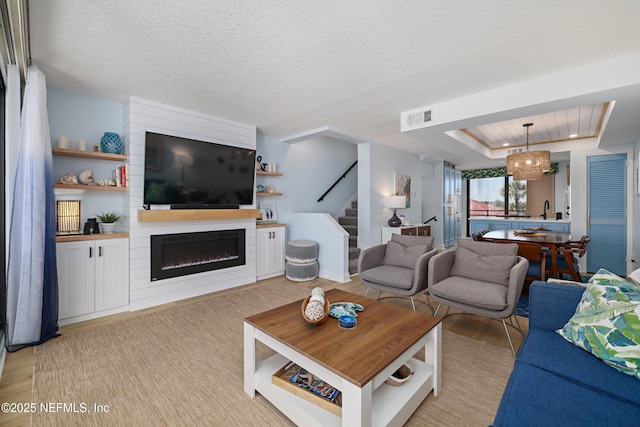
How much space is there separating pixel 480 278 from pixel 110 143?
13.6ft

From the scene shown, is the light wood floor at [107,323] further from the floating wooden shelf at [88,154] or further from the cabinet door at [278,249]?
the floating wooden shelf at [88,154]

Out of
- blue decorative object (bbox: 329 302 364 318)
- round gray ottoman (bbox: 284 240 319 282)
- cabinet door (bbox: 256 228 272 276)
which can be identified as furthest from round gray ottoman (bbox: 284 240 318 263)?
blue decorative object (bbox: 329 302 364 318)

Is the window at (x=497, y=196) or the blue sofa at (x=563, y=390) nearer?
the blue sofa at (x=563, y=390)

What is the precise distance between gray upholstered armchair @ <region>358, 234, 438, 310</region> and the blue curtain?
295 cm

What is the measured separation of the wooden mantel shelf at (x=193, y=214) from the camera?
314 cm

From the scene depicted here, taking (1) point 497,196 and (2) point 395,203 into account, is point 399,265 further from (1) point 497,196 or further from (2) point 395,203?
(1) point 497,196

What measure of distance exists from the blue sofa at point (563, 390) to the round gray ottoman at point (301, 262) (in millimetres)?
3113

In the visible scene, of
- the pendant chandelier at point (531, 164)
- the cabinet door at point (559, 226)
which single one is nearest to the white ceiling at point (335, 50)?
the pendant chandelier at point (531, 164)

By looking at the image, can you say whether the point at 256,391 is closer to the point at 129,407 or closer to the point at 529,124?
the point at 129,407

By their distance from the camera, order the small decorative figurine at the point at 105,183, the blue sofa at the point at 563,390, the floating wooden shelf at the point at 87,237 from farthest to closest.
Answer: the small decorative figurine at the point at 105,183
the floating wooden shelf at the point at 87,237
the blue sofa at the point at 563,390

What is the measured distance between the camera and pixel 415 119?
3566mm

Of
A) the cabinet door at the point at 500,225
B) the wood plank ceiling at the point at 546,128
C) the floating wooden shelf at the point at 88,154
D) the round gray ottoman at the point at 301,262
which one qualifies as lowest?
the round gray ottoman at the point at 301,262

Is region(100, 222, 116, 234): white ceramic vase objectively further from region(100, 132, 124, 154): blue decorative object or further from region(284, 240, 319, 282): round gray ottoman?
region(284, 240, 319, 282): round gray ottoman

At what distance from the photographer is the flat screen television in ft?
10.5
